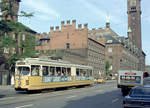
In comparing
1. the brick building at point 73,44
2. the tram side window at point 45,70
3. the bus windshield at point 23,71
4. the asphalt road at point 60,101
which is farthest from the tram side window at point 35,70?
the brick building at point 73,44

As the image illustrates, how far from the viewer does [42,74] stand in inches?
850

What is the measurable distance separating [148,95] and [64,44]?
56.7 meters

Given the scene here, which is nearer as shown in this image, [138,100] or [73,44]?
[138,100]

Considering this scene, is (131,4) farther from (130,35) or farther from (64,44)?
(64,44)

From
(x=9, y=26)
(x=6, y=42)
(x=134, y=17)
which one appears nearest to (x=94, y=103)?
(x=6, y=42)

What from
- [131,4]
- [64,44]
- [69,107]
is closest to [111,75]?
[64,44]

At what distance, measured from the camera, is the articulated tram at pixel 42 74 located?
2017 cm

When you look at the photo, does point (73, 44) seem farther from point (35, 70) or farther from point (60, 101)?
point (60, 101)

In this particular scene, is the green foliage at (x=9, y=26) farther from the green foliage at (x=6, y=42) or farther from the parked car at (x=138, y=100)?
the parked car at (x=138, y=100)

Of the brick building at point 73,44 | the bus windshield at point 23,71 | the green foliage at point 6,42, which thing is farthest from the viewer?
the brick building at point 73,44

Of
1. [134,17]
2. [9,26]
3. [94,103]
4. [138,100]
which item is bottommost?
[94,103]

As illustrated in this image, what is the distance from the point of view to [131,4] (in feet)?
380

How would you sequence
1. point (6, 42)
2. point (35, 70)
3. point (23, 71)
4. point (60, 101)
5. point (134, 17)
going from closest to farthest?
point (60, 101), point (6, 42), point (23, 71), point (35, 70), point (134, 17)

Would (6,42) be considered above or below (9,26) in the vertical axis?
below
